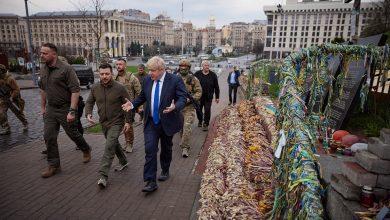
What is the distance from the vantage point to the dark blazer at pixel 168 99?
4625mm

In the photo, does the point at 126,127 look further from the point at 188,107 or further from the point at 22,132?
the point at 22,132

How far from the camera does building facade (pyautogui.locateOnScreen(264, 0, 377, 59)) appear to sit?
11406 centimetres

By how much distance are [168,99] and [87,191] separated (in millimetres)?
2077

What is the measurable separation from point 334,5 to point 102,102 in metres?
129

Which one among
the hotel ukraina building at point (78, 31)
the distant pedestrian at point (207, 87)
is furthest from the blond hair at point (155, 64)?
the hotel ukraina building at point (78, 31)

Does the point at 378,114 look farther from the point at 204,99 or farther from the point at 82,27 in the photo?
the point at 82,27

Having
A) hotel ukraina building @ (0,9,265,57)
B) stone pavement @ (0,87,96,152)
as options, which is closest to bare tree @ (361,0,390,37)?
stone pavement @ (0,87,96,152)

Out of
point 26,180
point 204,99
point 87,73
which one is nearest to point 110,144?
point 26,180

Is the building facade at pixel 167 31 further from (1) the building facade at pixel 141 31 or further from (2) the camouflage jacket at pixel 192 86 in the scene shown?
(2) the camouflage jacket at pixel 192 86

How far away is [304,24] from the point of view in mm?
120000

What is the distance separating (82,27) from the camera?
4441 inches

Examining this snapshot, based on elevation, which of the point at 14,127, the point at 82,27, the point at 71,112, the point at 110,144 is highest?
the point at 82,27

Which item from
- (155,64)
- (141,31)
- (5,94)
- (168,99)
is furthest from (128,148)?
(141,31)

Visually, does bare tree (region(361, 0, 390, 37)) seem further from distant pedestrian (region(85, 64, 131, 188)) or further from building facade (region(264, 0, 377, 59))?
building facade (region(264, 0, 377, 59))
